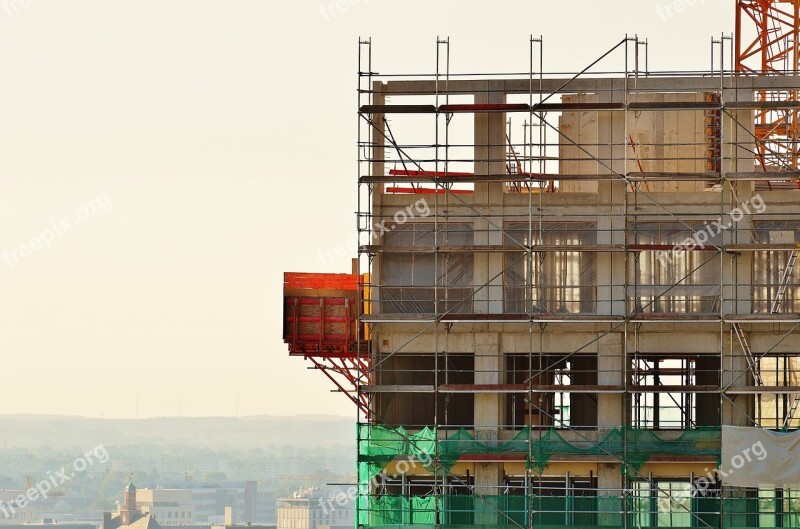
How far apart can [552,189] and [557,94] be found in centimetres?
500

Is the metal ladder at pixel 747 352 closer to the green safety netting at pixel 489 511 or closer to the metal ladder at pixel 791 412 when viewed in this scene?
the metal ladder at pixel 791 412

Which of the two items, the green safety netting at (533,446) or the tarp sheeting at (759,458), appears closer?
the tarp sheeting at (759,458)

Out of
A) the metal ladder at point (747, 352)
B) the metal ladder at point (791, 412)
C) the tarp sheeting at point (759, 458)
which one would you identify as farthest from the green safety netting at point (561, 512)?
the metal ladder at point (747, 352)

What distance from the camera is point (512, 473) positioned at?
44719 millimetres

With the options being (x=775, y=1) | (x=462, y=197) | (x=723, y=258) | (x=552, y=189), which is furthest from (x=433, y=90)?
(x=775, y=1)

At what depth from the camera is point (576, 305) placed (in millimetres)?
45375

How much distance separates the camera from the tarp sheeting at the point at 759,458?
1635 inches

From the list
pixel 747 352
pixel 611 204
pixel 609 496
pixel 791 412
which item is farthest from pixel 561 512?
pixel 611 204

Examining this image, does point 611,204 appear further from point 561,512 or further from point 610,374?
point 561,512

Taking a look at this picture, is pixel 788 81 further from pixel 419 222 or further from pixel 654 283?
pixel 419 222

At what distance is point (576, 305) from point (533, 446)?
4.67 m

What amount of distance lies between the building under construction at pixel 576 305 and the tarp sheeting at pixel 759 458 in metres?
0.61

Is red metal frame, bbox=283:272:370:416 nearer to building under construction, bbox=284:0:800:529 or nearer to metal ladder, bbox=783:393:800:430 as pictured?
building under construction, bbox=284:0:800:529

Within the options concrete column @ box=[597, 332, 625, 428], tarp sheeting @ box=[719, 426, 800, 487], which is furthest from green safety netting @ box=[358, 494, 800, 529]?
concrete column @ box=[597, 332, 625, 428]
